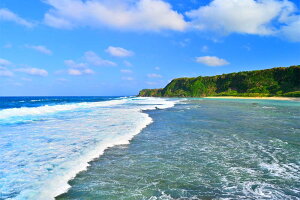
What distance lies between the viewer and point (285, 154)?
7.07 metres

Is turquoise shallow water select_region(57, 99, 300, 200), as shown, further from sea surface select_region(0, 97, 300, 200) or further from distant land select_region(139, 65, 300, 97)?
distant land select_region(139, 65, 300, 97)

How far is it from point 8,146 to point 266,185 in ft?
32.6

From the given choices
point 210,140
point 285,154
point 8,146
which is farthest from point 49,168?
point 285,154

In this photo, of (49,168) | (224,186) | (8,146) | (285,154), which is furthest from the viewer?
(8,146)

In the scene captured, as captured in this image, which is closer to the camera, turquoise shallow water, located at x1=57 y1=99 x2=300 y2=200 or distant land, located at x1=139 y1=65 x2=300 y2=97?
turquoise shallow water, located at x1=57 y1=99 x2=300 y2=200

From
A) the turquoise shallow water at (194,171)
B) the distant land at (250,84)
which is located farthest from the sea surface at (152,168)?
the distant land at (250,84)

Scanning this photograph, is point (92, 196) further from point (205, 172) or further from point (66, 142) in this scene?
point (66, 142)

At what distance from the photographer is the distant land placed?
270 ft

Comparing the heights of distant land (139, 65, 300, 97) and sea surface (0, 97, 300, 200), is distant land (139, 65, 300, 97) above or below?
above

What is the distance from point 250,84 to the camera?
324ft

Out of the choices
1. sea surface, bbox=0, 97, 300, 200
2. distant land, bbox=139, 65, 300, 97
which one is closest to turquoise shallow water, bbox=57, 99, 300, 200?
sea surface, bbox=0, 97, 300, 200

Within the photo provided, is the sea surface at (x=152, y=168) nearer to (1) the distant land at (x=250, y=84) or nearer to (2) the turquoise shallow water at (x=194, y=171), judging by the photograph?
(2) the turquoise shallow water at (x=194, y=171)

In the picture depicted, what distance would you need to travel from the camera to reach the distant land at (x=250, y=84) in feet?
270

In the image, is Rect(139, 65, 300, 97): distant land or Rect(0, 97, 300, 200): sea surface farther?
Rect(139, 65, 300, 97): distant land
